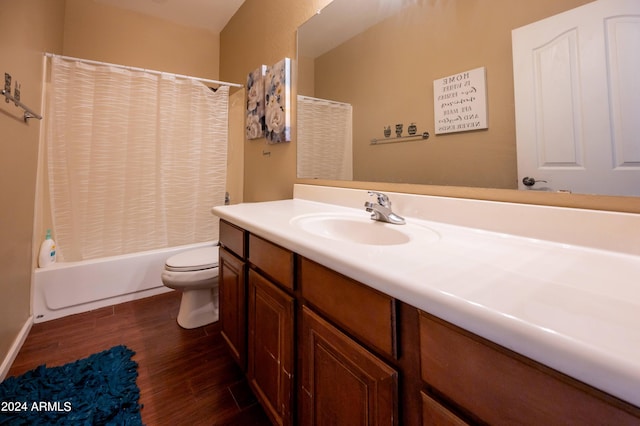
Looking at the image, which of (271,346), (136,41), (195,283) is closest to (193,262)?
(195,283)

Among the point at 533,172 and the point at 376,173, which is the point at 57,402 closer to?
the point at 376,173

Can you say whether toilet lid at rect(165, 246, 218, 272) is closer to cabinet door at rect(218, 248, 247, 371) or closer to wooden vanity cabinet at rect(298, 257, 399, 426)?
cabinet door at rect(218, 248, 247, 371)

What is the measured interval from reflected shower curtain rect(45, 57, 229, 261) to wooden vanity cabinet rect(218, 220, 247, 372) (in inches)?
44.4

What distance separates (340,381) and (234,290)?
717mm

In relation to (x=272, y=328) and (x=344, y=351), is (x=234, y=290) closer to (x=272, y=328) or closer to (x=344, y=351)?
(x=272, y=328)

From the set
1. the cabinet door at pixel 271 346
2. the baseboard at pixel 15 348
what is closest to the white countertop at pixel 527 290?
the cabinet door at pixel 271 346

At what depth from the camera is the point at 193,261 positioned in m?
1.66

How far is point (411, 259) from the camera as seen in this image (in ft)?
1.82

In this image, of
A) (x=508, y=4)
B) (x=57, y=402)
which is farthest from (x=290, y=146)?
(x=57, y=402)

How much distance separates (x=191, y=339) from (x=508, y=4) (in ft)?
6.82

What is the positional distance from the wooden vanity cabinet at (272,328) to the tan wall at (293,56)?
61 cm

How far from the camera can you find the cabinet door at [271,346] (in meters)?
0.83

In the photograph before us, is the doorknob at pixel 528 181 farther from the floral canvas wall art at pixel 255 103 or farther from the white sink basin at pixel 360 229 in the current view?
the floral canvas wall art at pixel 255 103

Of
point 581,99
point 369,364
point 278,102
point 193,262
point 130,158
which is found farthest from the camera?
point 130,158
